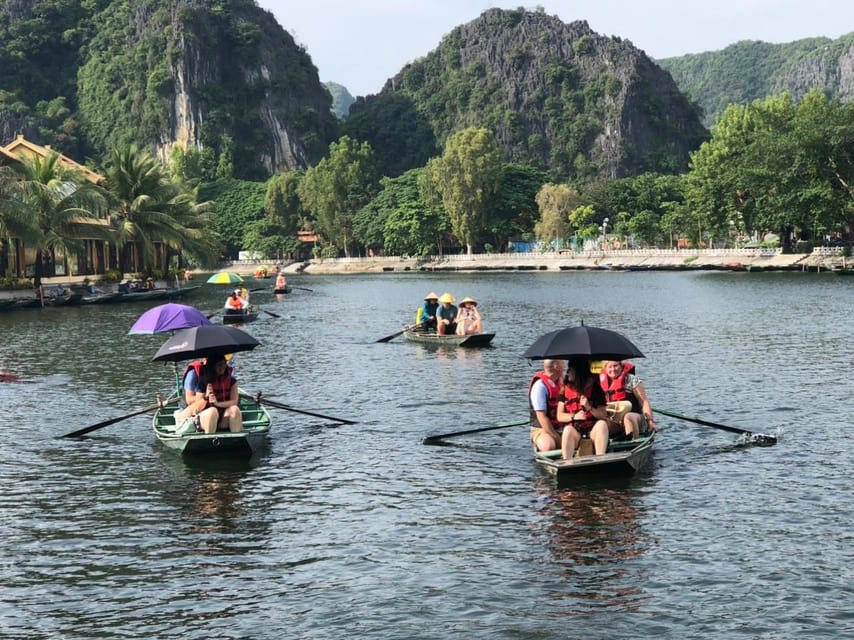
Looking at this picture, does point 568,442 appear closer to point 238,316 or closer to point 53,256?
point 238,316

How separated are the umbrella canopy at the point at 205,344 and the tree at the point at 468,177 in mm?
139424

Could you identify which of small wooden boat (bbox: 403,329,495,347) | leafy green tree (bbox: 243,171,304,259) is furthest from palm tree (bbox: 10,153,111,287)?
leafy green tree (bbox: 243,171,304,259)

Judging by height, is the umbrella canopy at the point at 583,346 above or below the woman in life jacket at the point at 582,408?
above

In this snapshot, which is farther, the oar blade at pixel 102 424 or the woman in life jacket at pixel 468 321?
the woman in life jacket at pixel 468 321

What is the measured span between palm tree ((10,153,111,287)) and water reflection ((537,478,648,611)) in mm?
58199

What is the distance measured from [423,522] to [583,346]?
4.13 m

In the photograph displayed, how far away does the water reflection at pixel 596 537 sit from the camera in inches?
527

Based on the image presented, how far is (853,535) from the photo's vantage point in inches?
→ 605

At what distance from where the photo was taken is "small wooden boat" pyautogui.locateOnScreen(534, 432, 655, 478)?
17.7m

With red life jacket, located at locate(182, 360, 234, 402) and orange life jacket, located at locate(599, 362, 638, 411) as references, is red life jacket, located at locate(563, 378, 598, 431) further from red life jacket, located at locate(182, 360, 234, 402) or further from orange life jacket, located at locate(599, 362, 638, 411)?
red life jacket, located at locate(182, 360, 234, 402)

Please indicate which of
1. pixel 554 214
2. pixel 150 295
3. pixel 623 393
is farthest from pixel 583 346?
pixel 554 214

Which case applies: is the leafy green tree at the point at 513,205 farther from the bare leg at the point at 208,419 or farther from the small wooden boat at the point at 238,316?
the bare leg at the point at 208,419

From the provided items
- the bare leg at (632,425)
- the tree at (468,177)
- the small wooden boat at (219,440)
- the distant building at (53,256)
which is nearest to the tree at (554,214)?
the tree at (468,177)

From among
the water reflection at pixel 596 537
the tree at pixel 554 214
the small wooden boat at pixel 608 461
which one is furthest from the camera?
the tree at pixel 554 214
